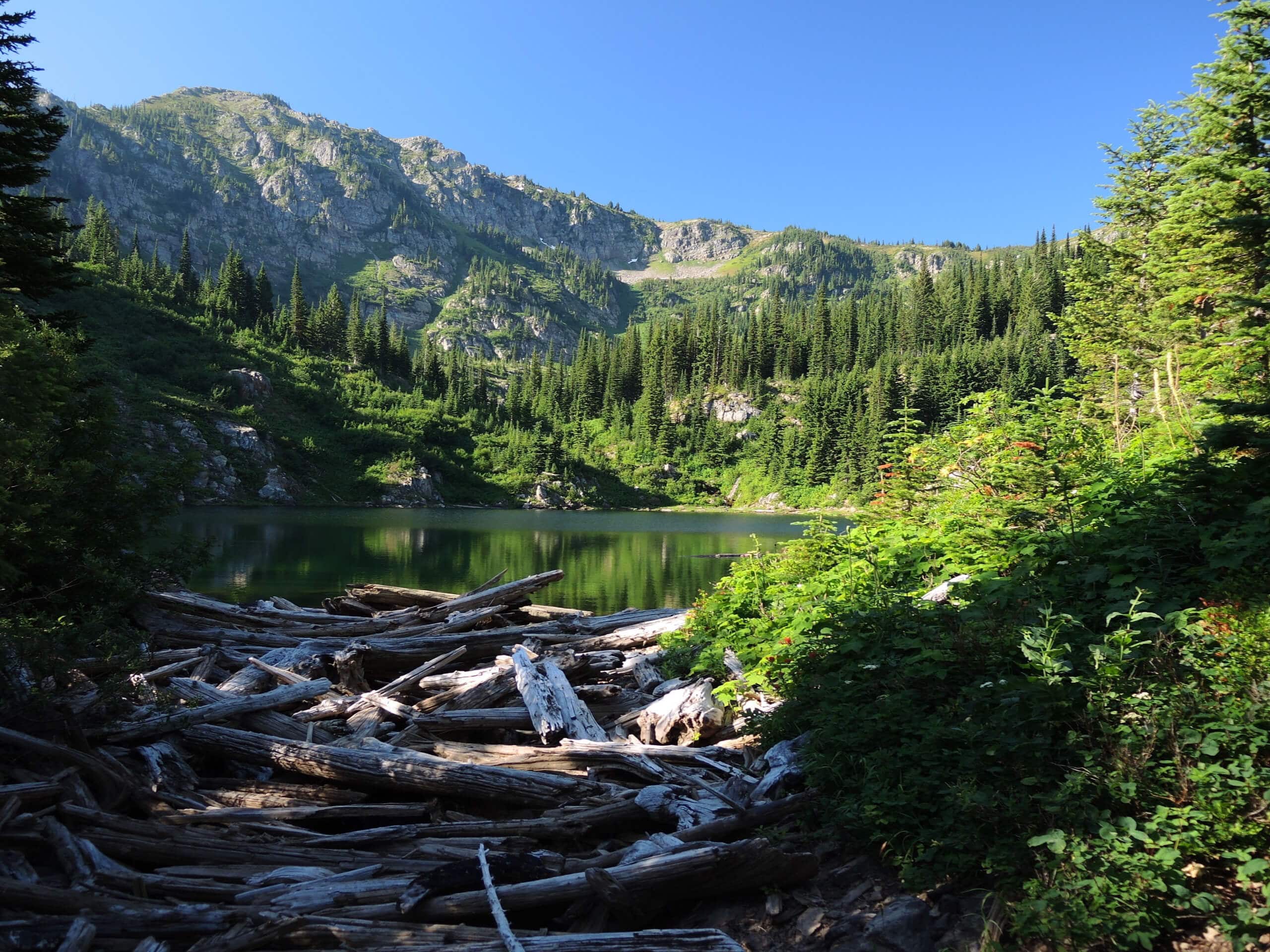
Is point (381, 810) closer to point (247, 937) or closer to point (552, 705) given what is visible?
point (247, 937)

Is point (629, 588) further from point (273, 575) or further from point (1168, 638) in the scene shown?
point (1168, 638)

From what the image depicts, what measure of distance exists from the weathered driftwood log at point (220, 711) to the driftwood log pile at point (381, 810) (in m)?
0.03

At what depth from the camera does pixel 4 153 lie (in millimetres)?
13984

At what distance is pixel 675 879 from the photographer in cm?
479

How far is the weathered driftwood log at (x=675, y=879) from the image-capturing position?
4.65 meters

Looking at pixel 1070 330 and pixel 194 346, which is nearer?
pixel 1070 330

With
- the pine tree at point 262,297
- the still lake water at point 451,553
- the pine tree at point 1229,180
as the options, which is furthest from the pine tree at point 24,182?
the pine tree at point 262,297

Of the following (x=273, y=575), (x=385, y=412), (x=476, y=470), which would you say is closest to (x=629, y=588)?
(x=273, y=575)

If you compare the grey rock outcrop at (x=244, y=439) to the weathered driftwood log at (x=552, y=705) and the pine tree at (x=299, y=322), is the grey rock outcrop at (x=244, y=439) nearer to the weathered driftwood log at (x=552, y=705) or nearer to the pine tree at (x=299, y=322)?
the pine tree at (x=299, y=322)

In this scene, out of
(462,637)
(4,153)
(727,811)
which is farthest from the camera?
(4,153)

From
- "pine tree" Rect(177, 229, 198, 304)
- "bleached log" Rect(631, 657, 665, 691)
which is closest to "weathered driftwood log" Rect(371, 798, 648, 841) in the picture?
"bleached log" Rect(631, 657, 665, 691)

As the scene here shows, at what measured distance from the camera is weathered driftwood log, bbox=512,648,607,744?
8516 mm

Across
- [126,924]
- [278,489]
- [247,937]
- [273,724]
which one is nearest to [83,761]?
[273,724]

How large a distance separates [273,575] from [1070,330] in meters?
34.6
